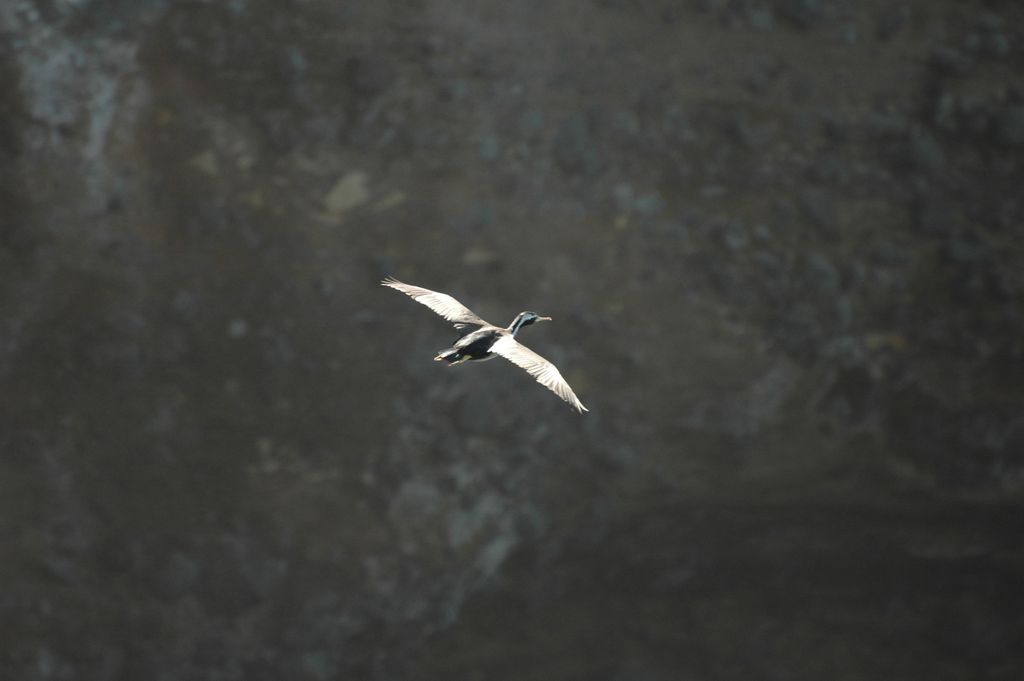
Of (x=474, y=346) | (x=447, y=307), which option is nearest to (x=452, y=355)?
(x=474, y=346)

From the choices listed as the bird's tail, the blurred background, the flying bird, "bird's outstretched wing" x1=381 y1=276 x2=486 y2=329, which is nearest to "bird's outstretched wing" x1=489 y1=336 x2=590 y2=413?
the flying bird

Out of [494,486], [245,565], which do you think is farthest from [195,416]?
[494,486]

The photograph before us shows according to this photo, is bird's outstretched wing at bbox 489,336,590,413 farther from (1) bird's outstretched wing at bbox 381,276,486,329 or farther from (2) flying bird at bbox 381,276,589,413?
(1) bird's outstretched wing at bbox 381,276,486,329

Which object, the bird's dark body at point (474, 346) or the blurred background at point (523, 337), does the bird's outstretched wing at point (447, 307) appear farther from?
the blurred background at point (523, 337)

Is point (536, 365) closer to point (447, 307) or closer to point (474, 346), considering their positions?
point (474, 346)

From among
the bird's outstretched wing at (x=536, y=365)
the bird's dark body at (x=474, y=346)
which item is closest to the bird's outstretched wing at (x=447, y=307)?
the bird's dark body at (x=474, y=346)
